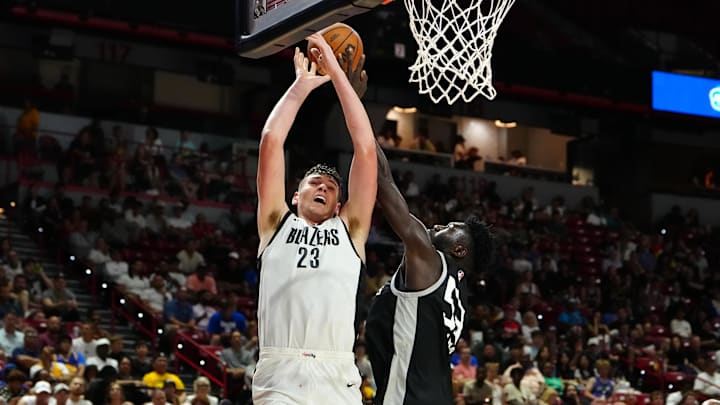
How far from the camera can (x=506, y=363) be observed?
547 inches

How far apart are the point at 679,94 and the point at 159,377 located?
12.8m

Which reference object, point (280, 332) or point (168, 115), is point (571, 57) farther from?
point (280, 332)

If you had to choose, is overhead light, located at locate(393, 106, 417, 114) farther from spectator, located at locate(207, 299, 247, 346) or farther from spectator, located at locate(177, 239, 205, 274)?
spectator, located at locate(207, 299, 247, 346)

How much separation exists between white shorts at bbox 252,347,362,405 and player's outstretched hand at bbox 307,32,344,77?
3.72 feet

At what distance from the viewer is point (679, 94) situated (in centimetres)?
2131

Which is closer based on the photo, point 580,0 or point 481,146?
point 580,0

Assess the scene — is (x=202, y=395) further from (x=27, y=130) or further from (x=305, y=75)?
(x=27, y=130)

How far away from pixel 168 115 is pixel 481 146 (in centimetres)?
689

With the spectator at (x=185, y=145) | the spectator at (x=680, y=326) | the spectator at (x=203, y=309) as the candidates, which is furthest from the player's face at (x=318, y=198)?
the spectator at (x=185, y=145)

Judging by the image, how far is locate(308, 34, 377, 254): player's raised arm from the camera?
470cm

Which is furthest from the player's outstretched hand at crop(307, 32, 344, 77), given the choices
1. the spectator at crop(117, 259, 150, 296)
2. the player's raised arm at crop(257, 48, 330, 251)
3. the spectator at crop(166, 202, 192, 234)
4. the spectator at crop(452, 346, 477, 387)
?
the spectator at crop(166, 202, 192, 234)

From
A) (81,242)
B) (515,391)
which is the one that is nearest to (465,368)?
(515,391)

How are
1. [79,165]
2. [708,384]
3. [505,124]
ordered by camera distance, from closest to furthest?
[708,384]
[79,165]
[505,124]

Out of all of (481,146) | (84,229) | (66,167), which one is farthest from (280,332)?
(481,146)
